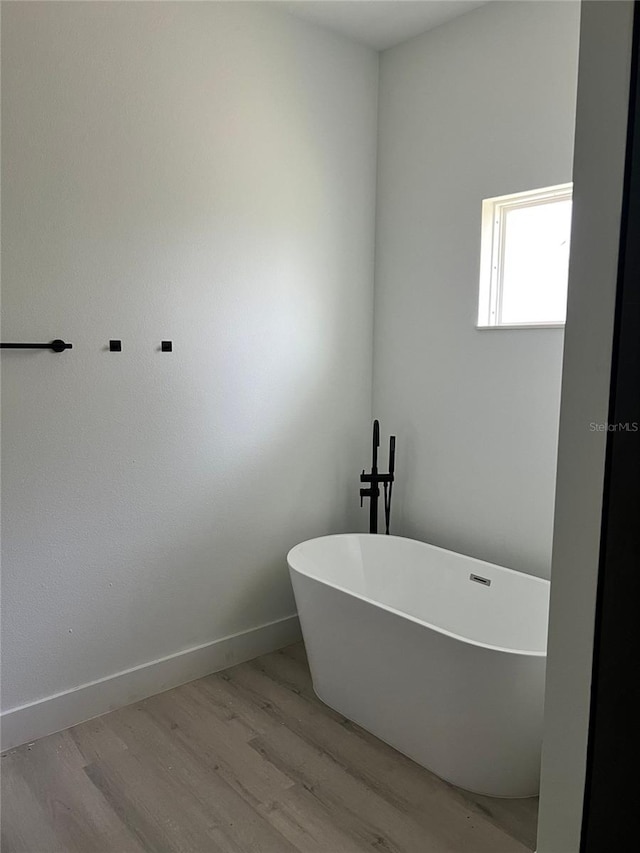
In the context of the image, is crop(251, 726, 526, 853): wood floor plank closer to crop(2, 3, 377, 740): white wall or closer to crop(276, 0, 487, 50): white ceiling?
crop(2, 3, 377, 740): white wall

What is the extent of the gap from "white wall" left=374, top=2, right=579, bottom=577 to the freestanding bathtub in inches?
9.2

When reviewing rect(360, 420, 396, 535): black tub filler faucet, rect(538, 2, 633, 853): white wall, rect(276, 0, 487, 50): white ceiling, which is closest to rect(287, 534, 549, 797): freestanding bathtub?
rect(360, 420, 396, 535): black tub filler faucet

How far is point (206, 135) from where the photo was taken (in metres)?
2.61

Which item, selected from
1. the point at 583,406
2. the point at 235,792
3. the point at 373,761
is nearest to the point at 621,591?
the point at 583,406

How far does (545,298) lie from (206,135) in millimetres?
1540

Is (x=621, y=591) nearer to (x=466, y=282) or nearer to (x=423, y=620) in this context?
(x=423, y=620)

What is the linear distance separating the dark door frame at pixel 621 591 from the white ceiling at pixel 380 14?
1.70 m

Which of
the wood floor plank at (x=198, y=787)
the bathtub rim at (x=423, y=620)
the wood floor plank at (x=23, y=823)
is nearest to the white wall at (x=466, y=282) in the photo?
the bathtub rim at (x=423, y=620)

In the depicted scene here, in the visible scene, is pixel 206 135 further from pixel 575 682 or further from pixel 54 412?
pixel 575 682

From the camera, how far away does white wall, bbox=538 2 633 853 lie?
139 cm

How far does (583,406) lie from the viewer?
1481mm

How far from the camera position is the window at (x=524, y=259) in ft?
8.82

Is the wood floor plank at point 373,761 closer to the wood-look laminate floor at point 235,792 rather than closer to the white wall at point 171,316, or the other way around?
the wood-look laminate floor at point 235,792

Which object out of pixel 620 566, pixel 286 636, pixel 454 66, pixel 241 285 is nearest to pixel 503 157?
pixel 454 66
